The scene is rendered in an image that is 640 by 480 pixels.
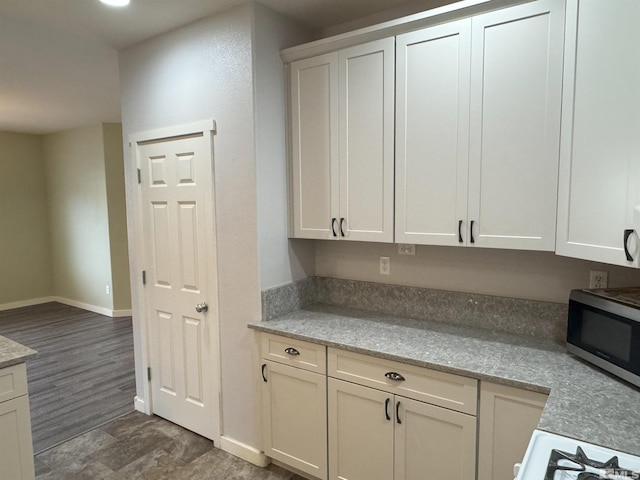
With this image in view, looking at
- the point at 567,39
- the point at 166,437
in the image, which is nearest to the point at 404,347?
the point at 567,39

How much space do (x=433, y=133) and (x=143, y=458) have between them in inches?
100

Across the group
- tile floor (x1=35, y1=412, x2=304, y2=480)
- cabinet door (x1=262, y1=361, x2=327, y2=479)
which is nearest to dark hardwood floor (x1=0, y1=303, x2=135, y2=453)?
tile floor (x1=35, y1=412, x2=304, y2=480)

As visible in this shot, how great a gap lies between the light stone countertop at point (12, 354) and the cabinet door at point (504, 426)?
6.39ft

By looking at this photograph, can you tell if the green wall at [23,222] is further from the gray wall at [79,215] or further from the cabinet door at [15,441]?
the cabinet door at [15,441]

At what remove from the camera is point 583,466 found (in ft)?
3.47

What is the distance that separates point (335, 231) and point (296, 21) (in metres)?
1.31

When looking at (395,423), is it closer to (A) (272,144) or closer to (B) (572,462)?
(B) (572,462)

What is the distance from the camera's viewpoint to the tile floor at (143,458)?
93.7 inches

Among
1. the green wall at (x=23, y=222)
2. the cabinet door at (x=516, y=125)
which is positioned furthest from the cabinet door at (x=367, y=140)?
the green wall at (x=23, y=222)

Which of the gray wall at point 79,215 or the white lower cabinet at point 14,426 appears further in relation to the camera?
the gray wall at point 79,215

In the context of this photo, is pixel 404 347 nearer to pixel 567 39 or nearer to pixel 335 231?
pixel 335 231

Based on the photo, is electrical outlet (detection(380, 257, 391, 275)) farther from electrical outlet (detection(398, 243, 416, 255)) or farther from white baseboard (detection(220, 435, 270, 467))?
white baseboard (detection(220, 435, 270, 467))

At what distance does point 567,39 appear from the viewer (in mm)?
1601

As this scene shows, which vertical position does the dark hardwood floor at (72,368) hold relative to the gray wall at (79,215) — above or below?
below
